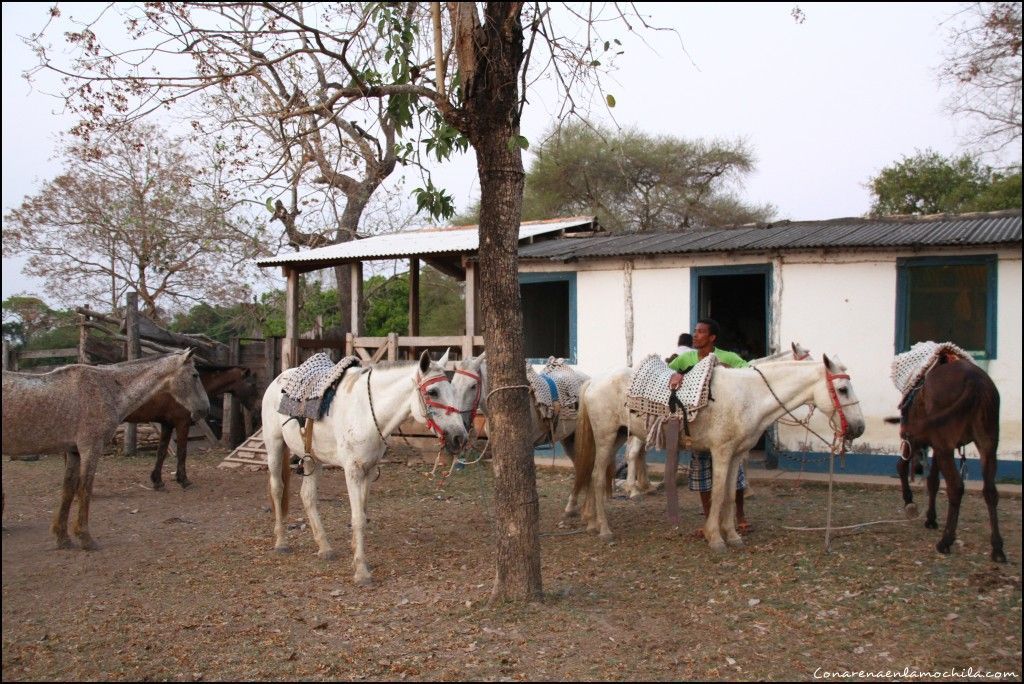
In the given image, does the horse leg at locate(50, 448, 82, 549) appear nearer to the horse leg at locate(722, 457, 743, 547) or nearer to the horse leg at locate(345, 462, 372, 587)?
the horse leg at locate(345, 462, 372, 587)

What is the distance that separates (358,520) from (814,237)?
306 inches

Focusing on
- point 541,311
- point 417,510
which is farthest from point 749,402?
point 541,311

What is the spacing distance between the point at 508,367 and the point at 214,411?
11.2 metres

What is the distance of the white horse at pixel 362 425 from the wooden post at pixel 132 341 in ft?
23.6

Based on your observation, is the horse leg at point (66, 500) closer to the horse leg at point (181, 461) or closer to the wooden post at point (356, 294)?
the horse leg at point (181, 461)

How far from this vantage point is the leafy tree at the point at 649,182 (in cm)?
2578

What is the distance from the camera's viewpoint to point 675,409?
22.4 ft

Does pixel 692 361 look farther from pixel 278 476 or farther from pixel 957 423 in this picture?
pixel 278 476

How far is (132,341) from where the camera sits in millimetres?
13039

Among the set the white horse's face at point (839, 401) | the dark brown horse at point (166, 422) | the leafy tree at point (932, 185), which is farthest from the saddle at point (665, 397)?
the leafy tree at point (932, 185)

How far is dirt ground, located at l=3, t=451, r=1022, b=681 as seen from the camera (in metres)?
4.32

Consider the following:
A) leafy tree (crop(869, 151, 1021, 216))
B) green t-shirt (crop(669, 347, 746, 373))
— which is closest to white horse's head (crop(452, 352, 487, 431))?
green t-shirt (crop(669, 347, 746, 373))

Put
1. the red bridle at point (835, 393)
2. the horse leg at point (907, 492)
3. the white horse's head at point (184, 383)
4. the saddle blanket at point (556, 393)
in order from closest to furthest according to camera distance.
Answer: the red bridle at point (835, 393), the horse leg at point (907, 492), the saddle blanket at point (556, 393), the white horse's head at point (184, 383)

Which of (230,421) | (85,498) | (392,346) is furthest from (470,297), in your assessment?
(85,498)
